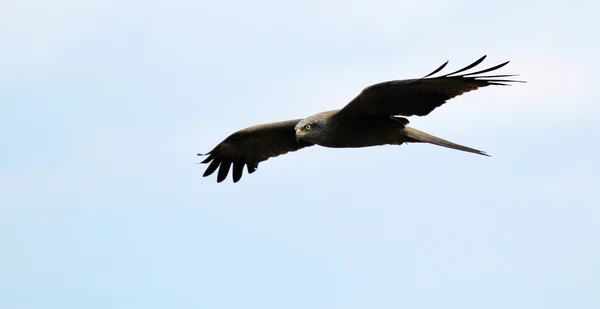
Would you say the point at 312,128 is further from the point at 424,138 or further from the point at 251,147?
the point at 251,147

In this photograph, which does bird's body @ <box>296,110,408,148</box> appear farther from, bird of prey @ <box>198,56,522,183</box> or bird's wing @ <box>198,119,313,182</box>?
bird's wing @ <box>198,119,313,182</box>

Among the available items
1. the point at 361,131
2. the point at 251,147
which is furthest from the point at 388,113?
the point at 251,147

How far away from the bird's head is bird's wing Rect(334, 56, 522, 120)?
0.97 ft

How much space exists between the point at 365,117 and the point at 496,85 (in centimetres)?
189

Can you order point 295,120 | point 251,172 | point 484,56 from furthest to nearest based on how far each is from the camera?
point 251,172 → point 295,120 → point 484,56

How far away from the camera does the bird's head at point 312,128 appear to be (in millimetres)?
14164

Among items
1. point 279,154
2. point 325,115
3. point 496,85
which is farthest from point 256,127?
point 496,85

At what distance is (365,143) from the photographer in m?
14.2

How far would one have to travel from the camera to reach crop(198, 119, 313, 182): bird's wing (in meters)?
16.6

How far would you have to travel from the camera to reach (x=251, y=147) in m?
17.2

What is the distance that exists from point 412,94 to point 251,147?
4419 mm

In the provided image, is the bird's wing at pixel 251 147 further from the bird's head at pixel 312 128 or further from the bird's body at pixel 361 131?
the bird's body at pixel 361 131

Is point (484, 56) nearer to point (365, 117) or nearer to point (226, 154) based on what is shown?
point (365, 117)

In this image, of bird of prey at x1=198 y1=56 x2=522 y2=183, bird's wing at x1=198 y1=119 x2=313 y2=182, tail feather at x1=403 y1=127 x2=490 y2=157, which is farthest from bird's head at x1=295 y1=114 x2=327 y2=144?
bird's wing at x1=198 y1=119 x2=313 y2=182
